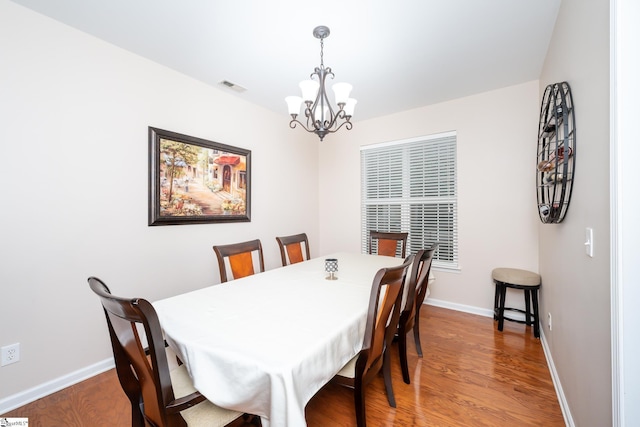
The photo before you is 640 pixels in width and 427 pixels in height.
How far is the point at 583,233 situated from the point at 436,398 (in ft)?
4.36

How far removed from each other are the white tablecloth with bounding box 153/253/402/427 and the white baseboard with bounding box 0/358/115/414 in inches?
50.0

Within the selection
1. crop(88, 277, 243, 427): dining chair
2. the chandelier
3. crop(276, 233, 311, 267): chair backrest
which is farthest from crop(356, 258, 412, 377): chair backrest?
crop(276, 233, 311, 267): chair backrest

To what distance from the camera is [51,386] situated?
1.91 meters

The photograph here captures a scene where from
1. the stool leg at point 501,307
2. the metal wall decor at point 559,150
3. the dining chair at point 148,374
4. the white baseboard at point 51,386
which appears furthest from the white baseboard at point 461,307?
the white baseboard at point 51,386

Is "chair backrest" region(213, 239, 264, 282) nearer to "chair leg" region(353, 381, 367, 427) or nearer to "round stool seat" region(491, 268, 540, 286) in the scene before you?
"chair leg" region(353, 381, 367, 427)

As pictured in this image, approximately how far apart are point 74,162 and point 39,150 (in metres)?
0.19

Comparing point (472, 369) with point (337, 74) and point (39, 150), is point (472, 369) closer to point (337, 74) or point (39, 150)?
point (337, 74)

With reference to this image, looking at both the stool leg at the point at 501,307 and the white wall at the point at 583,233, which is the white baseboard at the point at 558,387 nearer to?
the white wall at the point at 583,233

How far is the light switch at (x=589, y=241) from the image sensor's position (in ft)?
3.97

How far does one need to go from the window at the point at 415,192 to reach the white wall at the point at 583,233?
1.54 meters

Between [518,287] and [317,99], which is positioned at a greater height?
[317,99]

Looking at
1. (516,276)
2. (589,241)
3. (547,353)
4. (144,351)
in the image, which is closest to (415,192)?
(516,276)

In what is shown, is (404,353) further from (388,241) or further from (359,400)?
(388,241)

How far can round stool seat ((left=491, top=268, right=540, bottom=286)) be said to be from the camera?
8.81 feet
